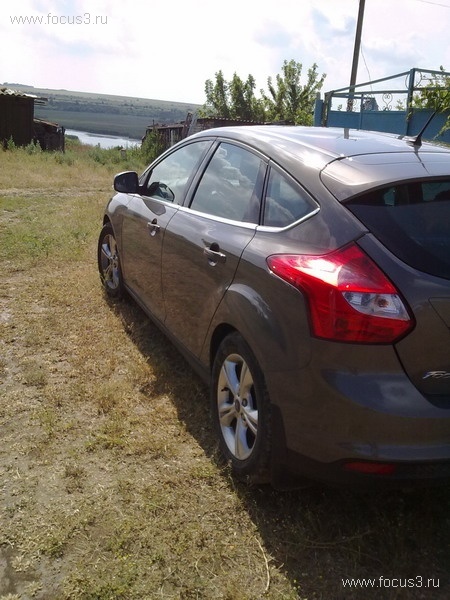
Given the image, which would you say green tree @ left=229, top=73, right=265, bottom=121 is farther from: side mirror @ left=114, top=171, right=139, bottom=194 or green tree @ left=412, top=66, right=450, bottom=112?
side mirror @ left=114, top=171, right=139, bottom=194

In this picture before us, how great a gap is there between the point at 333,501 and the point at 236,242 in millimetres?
1297

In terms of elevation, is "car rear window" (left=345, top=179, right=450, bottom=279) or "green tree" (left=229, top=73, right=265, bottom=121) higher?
"green tree" (left=229, top=73, right=265, bottom=121)

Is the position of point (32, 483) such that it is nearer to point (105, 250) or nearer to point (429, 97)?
point (105, 250)

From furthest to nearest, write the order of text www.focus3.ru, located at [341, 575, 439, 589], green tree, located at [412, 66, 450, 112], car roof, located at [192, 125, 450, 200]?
green tree, located at [412, 66, 450, 112] → car roof, located at [192, 125, 450, 200] → text www.focus3.ru, located at [341, 575, 439, 589]

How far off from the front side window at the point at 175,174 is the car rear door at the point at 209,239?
23 cm

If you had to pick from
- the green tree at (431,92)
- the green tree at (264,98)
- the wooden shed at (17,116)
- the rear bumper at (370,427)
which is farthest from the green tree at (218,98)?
the rear bumper at (370,427)

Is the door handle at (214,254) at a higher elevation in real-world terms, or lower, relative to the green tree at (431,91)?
lower

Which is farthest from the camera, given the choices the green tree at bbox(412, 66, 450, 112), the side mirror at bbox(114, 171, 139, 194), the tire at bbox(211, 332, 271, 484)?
the green tree at bbox(412, 66, 450, 112)

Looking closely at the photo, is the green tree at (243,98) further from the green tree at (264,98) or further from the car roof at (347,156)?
the car roof at (347,156)

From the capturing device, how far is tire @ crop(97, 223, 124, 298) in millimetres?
5219

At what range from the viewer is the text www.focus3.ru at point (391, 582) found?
2.20 m

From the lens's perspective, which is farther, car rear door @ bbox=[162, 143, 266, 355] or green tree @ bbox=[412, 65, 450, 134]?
green tree @ bbox=[412, 65, 450, 134]

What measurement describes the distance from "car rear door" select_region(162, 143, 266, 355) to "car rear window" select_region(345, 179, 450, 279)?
0.67 meters

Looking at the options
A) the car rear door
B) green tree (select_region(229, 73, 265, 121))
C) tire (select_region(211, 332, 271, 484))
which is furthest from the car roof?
green tree (select_region(229, 73, 265, 121))
